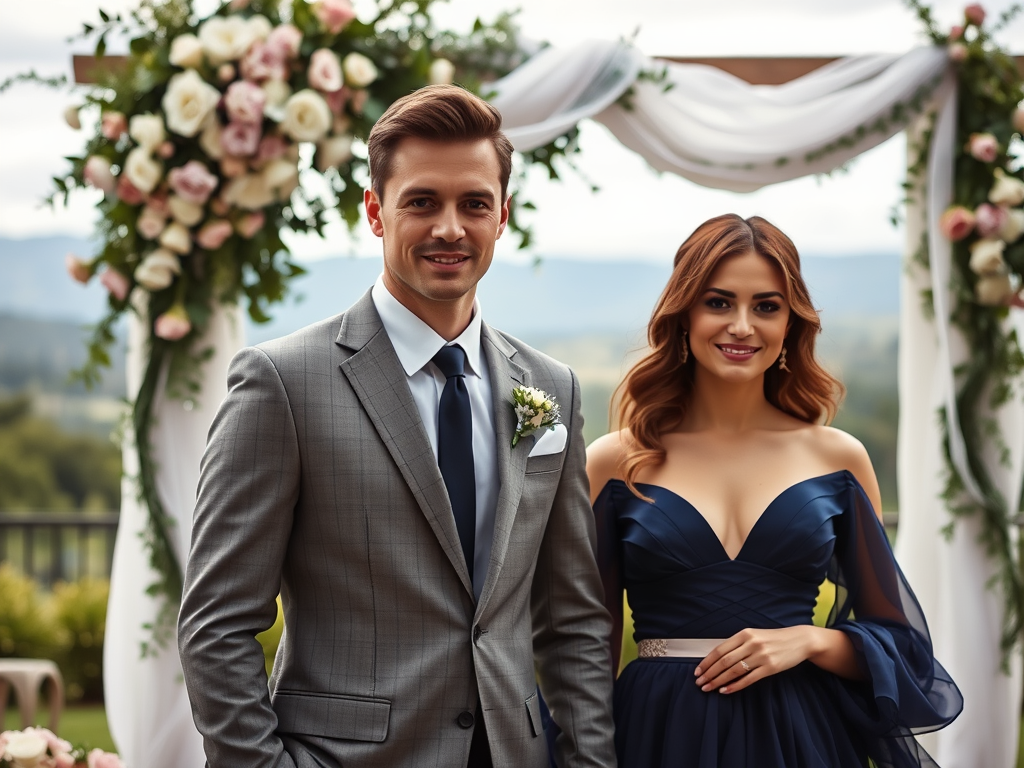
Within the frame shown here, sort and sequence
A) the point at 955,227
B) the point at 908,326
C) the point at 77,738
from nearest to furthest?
the point at 955,227, the point at 908,326, the point at 77,738

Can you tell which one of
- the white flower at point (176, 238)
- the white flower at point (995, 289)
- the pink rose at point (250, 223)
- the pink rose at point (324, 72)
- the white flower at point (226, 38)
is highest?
the white flower at point (226, 38)

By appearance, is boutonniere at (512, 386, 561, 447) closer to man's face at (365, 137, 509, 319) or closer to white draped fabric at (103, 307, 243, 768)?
man's face at (365, 137, 509, 319)

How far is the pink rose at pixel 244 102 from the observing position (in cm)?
328

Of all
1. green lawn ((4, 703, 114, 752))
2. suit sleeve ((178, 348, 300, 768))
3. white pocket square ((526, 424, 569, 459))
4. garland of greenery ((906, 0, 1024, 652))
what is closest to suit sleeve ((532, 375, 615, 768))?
white pocket square ((526, 424, 569, 459))

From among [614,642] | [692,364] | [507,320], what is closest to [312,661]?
[614,642]

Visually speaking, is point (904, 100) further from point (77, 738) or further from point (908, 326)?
point (77, 738)

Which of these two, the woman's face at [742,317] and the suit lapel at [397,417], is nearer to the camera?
the suit lapel at [397,417]

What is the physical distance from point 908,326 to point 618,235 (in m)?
14.1

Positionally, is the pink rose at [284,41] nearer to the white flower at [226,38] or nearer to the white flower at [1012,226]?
the white flower at [226,38]

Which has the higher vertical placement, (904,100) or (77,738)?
(904,100)

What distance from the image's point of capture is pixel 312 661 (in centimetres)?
174

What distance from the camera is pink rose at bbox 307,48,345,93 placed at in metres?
3.35

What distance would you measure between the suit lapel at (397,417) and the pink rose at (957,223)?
292 centimetres

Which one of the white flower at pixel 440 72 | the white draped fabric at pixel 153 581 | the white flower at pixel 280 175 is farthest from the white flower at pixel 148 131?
the white flower at pixel 440 72
